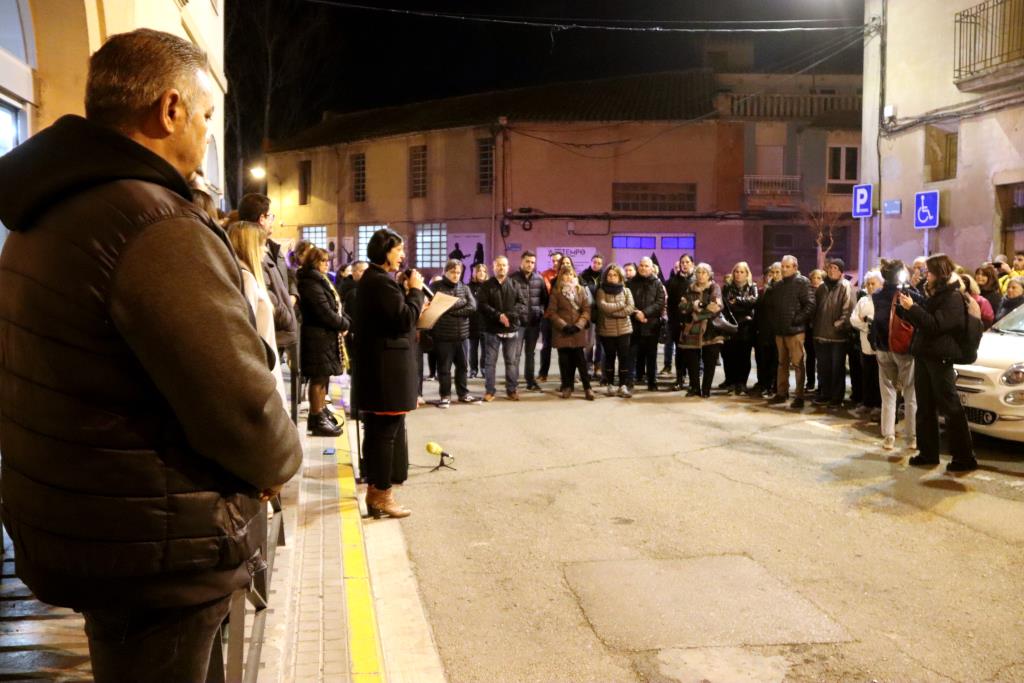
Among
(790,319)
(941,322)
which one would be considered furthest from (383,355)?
(790,319)

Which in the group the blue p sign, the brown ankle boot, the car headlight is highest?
the blue p sign

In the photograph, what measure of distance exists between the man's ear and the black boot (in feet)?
26.3

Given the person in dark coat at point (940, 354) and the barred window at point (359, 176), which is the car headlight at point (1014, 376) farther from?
the barred window at point (359, 176)

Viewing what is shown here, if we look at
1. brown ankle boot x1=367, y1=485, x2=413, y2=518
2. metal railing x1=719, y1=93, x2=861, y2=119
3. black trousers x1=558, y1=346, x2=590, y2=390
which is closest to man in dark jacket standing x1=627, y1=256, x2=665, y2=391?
black trousers x1=558, y1=346, x2=590, y2=390

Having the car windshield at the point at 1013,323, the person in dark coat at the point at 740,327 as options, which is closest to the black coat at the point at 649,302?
the person in dark coat at the point at 740,327

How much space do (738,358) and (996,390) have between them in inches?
211

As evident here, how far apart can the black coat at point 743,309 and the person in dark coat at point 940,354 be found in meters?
5.28

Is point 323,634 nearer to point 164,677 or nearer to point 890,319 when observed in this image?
point 164,677

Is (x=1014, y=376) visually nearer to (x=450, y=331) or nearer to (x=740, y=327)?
(x=740, y=327)

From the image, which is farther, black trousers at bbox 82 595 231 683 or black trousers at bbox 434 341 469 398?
black trousers at bbox 434 341 469 398

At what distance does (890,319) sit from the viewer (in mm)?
9570

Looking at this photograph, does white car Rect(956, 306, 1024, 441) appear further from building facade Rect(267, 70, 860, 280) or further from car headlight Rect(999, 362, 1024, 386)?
building facade Rect(267, 70, 860, 280)

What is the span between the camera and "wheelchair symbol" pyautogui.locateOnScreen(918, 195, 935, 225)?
1822 cm

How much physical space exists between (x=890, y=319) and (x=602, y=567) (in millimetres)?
5338
